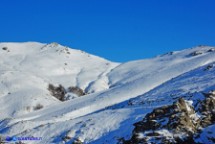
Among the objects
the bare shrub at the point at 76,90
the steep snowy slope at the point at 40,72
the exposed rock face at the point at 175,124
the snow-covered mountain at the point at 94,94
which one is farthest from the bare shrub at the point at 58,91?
the exposed rock face at the point at 175,124

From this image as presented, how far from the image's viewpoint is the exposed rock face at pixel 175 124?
3122 cm

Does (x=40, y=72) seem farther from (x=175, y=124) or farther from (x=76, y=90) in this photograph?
(x=175, y=124)

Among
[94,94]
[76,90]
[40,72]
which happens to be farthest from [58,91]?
[94,94]

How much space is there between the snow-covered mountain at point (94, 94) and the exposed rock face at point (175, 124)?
0.23 feet

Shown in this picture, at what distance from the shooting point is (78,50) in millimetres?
147375

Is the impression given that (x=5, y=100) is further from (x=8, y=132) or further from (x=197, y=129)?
(x=197, y=129)

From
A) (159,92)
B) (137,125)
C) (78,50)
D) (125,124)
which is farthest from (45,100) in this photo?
(78,50)

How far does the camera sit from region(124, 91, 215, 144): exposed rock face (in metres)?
31.2

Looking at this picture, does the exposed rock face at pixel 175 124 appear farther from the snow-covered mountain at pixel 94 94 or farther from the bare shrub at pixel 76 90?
the bare shrub at pixel 76 90

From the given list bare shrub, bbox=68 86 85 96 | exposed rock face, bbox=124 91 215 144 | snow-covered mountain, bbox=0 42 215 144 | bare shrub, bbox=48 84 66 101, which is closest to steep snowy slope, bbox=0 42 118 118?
snow-covered mountain, bbox=0 42 215 144

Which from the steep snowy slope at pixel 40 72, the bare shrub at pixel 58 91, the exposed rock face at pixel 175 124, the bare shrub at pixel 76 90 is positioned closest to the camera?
the exposed rock face at pixel 175 124

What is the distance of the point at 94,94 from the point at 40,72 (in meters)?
46.8

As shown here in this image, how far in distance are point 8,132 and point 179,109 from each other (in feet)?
79.3

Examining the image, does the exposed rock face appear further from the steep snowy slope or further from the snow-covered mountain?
the steep snowy slope
